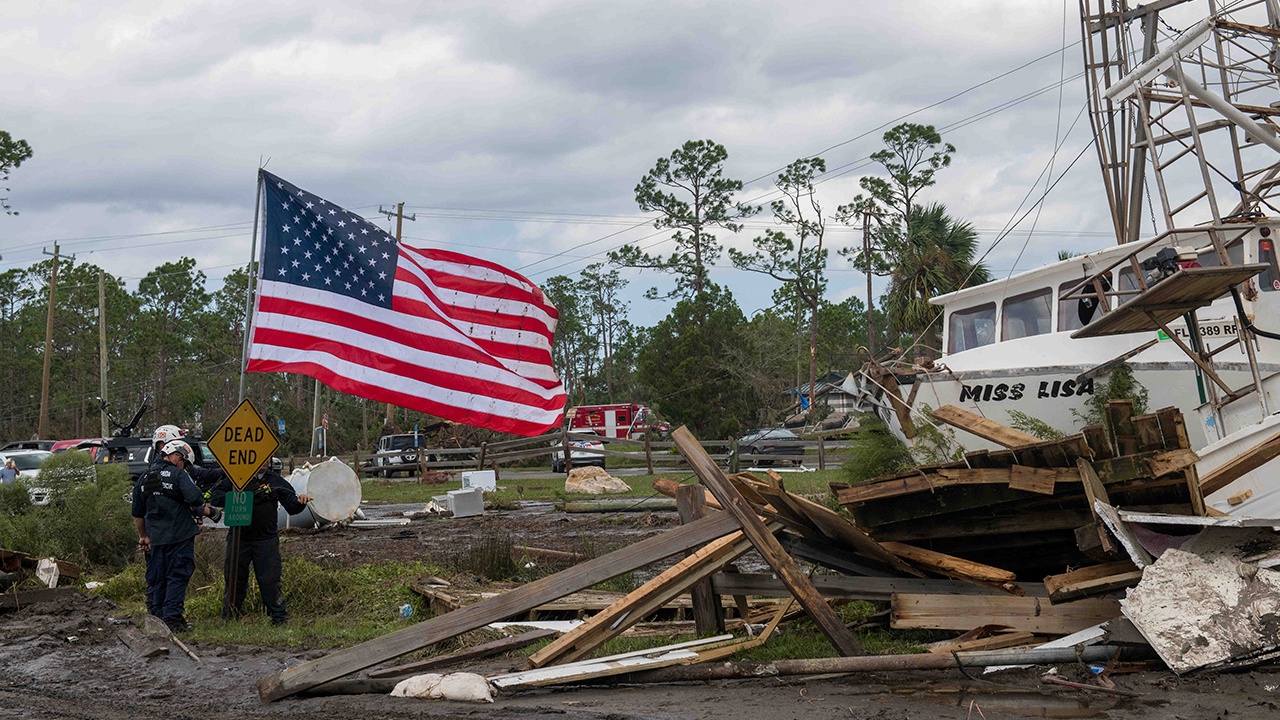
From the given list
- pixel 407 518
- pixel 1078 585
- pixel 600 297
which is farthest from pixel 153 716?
pixel 600 297

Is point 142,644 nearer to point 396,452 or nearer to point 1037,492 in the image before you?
point 1037,492

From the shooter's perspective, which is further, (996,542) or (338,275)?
(338,275)

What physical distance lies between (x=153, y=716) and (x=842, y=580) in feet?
15.6

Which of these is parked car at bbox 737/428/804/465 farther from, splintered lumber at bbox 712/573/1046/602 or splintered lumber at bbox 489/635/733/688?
splintered lumber at bbox 489/635/733/688

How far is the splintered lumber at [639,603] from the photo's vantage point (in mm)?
7168

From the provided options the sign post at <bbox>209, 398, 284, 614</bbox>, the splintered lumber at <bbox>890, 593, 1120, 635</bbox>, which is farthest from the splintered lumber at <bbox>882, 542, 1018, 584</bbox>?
the sign post at <bbox>209, 398, 284, 614</bbox>

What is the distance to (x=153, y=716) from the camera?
6480 mm

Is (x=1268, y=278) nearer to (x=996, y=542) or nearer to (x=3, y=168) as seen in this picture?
(x=996, y=542)

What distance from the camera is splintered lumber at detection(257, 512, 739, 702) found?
6.88 m

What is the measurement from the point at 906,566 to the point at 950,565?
39 cm

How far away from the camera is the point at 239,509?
9.66 meters

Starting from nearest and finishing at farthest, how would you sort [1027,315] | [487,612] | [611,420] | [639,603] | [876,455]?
1. [487,612]
2. [639,603]
3. [1027,315]
4. [876,455]
5. [611,420]

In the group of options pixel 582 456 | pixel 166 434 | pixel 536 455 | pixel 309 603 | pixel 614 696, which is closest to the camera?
pixel 614 696

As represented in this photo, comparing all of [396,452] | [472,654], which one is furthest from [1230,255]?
[396,452]
